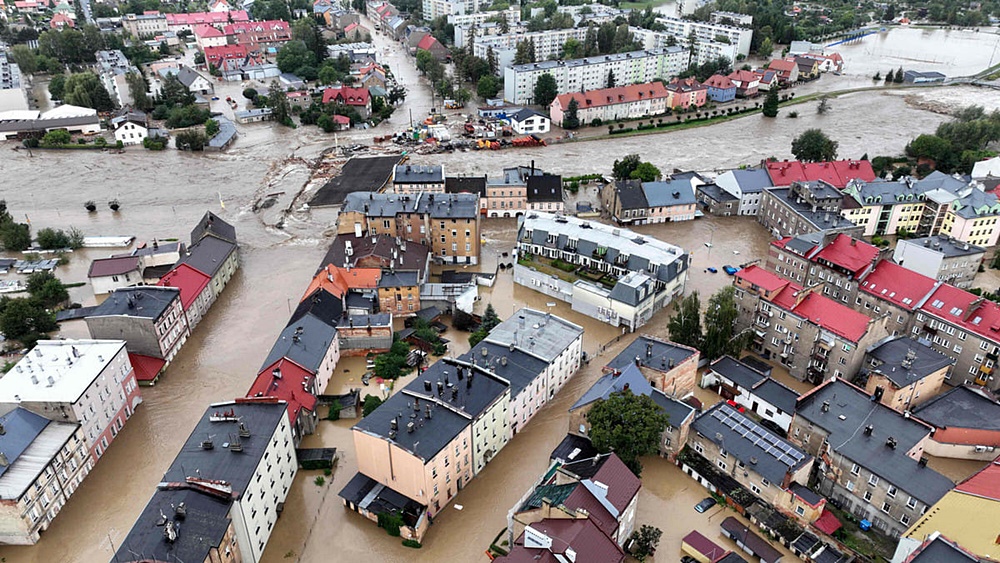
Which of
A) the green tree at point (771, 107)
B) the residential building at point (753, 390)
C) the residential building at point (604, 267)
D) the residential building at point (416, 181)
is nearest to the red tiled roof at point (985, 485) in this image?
the residential building at point (753, 390)

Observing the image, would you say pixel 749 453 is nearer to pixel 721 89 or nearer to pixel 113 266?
pixel 113 266

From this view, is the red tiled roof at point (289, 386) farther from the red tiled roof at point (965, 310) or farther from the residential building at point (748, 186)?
the residential building at point (748, 186)

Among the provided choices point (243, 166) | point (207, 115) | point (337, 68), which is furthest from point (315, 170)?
point (337, 68)

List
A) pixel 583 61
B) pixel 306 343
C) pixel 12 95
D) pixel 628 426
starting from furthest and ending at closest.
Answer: pixel 583 61 < pixel 12 95 < pixel 306 343 < pixel 628 426

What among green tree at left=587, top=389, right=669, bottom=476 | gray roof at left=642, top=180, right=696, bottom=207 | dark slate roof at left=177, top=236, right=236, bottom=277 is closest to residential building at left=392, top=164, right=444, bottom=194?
dark slate roof at left=177, top=236, right=236, bottom=277

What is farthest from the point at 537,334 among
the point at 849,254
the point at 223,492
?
the point at 849,254

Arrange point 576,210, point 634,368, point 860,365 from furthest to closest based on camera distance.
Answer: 1. point 576,210
2. point 860,365
3. point 634,368

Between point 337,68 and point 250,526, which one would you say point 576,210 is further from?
point 337,68
